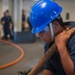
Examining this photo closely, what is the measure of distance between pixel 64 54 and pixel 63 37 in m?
0.13

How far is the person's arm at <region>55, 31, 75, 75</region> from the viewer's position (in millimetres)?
1090

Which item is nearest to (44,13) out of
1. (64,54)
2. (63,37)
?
(63,37)

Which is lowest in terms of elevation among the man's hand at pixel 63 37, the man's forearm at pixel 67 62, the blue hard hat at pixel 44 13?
the man's forearm at pixel 67 62

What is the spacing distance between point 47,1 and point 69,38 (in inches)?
12.8

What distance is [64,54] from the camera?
1.12 m

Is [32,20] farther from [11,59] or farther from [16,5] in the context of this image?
[16,5]

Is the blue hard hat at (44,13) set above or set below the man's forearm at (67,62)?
above

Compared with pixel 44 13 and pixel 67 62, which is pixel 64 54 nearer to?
pixel 67 62

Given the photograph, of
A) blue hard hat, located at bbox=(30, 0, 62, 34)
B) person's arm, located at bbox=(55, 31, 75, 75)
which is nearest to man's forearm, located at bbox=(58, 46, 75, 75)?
person's arm, located at bbox=(55, 31, 75, 75)

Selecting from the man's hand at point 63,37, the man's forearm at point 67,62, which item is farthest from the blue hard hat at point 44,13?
the man's forearm at point 67,62

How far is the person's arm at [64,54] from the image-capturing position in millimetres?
1090

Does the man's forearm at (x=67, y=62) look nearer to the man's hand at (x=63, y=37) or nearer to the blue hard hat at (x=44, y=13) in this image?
the man's hand at (x=63, y=37)

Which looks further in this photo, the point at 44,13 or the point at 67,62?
the point at 44,13

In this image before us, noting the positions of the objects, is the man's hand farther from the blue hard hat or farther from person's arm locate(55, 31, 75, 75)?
the blue hard hat
